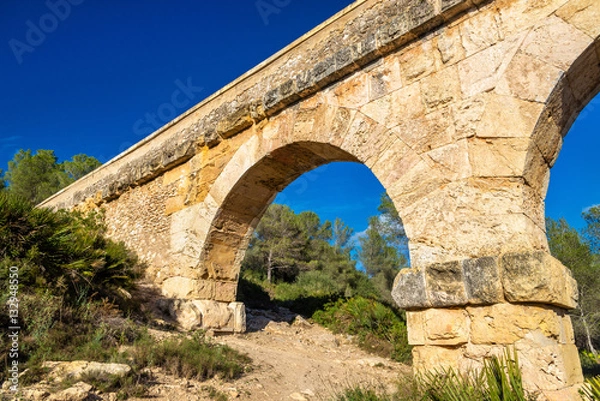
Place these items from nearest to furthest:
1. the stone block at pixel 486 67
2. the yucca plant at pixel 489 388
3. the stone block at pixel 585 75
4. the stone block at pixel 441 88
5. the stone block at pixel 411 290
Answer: the yucca plant at pixel 489 388 → the stone block at pixel 585 75 → the stone block at pixel 411 290 → the stone block at pixel 486 67 → the stone block at pixel 441 88

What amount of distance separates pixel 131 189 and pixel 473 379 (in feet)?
21.7

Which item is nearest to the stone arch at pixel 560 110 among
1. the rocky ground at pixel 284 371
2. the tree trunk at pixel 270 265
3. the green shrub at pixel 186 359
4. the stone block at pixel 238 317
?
the rocky ground at pixel 284 371

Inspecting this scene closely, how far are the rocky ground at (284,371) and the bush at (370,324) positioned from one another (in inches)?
8.0

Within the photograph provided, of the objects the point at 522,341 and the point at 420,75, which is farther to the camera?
the point at 420,75

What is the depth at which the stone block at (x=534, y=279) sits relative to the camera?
8.86 feet

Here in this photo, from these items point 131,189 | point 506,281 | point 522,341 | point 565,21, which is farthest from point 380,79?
point 131,189

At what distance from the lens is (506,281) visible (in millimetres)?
2826

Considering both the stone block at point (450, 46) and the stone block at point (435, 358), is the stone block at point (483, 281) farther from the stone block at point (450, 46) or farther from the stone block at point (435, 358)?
the stone block at point (450, 46)

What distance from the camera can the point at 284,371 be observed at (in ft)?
14.2

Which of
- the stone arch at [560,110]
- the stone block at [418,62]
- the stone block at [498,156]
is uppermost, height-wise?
the stone block at [418,62]

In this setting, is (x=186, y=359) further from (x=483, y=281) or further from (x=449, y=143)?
(x=449, y=143)

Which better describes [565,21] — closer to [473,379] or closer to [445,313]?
[445,313]

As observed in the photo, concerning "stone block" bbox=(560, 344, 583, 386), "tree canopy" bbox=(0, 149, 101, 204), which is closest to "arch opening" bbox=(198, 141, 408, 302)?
"stone block" bbox=(560, 344, 583, 386)

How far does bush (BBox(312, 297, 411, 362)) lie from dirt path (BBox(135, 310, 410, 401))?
8.0 inches
